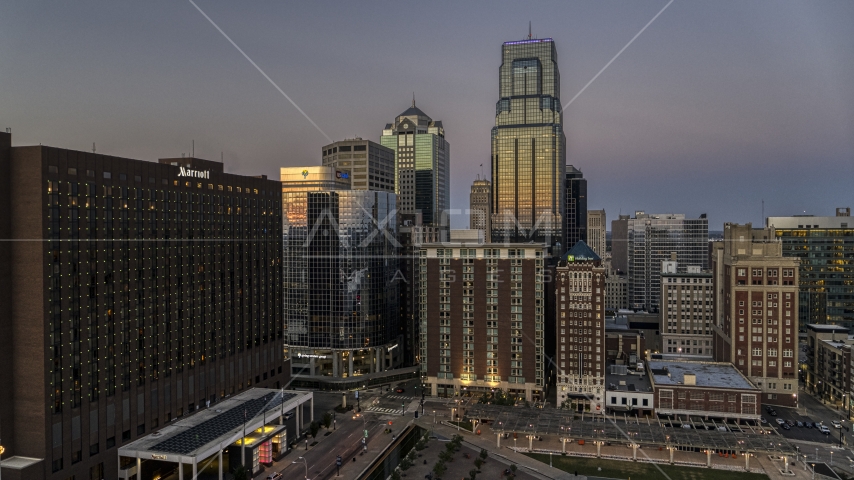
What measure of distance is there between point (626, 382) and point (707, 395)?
1941cm

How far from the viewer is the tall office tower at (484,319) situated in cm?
14712

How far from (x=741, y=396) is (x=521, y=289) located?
5471 centimetres

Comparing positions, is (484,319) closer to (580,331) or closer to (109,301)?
(580,331)

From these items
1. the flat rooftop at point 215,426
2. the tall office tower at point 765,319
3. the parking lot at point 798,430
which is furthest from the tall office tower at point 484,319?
the parking lot at point 798,430

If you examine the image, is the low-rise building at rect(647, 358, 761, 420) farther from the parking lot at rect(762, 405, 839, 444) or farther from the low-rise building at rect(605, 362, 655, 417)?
the parking lot at rect(762, 405, 839, 444)

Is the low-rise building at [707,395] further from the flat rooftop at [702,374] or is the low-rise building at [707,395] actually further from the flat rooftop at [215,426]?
the flat rooftop at [215,426]

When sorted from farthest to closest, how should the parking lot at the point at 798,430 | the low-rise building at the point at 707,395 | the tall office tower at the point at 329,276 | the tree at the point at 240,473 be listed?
the tall office tower at the point at 329,276 → the low-rise building at the point at 707,395 → the parking lot at the point at 798,430 → the tree at the point at 240,473

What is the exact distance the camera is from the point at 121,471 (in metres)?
93.5

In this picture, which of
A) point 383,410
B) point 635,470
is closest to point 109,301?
point 383,410

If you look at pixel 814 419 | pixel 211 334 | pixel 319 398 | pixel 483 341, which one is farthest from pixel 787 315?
pixel 211 334

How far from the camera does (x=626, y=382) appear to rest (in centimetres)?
14350

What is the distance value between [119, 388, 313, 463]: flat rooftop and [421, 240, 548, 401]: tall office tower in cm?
3990

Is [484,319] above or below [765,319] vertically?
below

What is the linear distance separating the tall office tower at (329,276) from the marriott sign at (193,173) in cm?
5256
